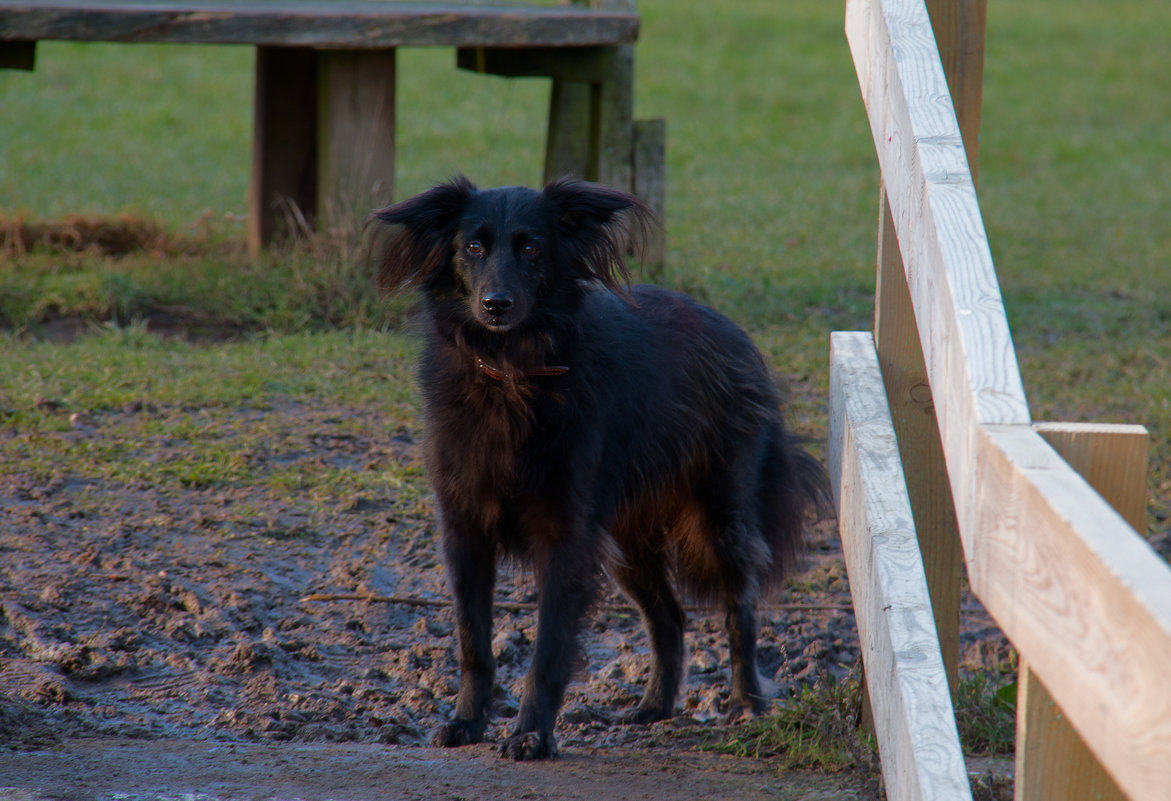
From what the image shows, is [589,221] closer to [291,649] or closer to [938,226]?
[291,649]

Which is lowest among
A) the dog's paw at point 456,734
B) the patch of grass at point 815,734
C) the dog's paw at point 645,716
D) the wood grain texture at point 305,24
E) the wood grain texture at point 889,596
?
the dog's paw at point 645,716

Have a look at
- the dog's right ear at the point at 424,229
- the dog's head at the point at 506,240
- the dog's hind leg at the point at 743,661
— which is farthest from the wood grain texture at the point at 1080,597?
the dog's hind leg at the point at 743,661

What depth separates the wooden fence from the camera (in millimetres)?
1240

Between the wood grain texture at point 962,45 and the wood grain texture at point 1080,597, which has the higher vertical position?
the wood grain texture at point 962,45

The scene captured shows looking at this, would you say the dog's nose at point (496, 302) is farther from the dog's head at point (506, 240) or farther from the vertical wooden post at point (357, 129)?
the vertical wooden post at point (357, 129)

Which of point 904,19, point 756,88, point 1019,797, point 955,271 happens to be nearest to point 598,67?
point 904,19

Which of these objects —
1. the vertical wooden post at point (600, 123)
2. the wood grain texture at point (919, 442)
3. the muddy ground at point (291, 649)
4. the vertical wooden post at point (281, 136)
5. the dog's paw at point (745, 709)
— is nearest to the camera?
the wood grain texture at point (919, 442)

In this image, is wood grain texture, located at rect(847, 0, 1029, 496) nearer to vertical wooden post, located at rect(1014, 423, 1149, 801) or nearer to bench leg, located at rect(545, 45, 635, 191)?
vertical wooden post, located at rect(1014, 423, 1149, 801)

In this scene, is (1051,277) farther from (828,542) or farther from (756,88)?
(756,88)

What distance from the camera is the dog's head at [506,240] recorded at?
3535 millimetres

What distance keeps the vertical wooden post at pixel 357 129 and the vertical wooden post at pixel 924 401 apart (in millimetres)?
4457

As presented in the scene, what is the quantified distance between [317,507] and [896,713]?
9.92ft

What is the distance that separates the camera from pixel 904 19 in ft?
8.61

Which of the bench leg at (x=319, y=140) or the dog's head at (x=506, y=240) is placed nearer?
the dog's head at (x=506, y=240)
